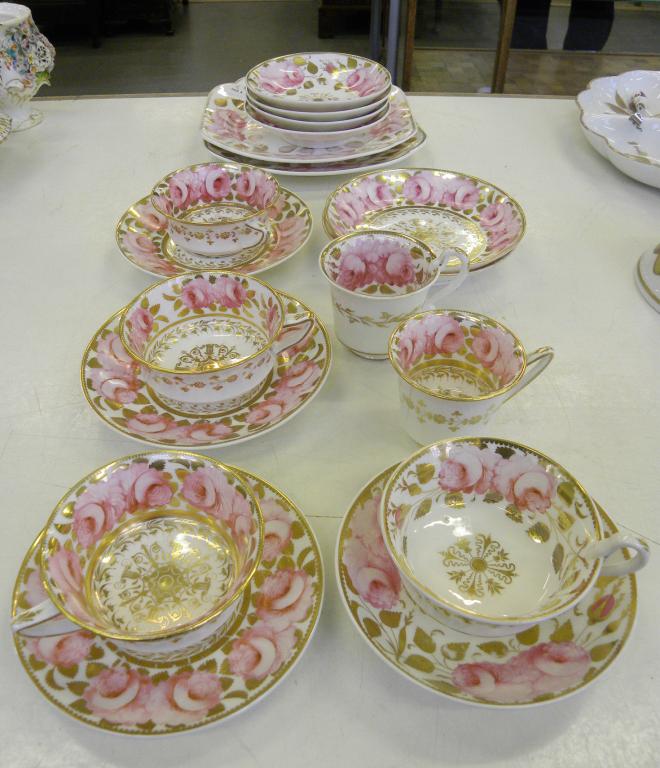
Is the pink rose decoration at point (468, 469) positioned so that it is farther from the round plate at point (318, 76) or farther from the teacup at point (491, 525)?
the round plate at point (318, 76)

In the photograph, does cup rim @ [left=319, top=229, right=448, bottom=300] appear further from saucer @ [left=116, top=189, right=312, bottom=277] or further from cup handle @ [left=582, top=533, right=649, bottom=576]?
cup handle @ [left=582, top=533, right=649, bottom=576]

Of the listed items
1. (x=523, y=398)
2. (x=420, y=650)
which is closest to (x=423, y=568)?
(x=420, y=650)

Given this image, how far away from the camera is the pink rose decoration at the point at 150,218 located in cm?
78

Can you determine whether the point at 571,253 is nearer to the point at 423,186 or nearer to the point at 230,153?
the point at 423,186

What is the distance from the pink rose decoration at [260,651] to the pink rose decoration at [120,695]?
5 cm

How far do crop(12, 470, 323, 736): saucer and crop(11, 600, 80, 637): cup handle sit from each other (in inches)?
1.0

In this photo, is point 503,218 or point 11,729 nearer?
point 11,729

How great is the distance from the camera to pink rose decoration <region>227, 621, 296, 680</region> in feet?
1.24

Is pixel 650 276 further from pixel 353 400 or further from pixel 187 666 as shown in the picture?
pixel 187 666

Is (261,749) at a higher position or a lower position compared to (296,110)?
lower

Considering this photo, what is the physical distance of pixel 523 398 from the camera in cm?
58

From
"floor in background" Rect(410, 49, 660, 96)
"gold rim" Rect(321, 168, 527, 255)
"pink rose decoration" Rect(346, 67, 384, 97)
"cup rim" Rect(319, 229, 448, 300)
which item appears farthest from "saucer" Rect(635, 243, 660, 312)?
"floor in background" Rect(410, 49, 660, 96)

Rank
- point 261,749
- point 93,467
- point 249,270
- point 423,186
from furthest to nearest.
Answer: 1. point 423,186
2. point 249,270
3. point 93,467
4. point 261,749

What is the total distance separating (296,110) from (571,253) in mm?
405
